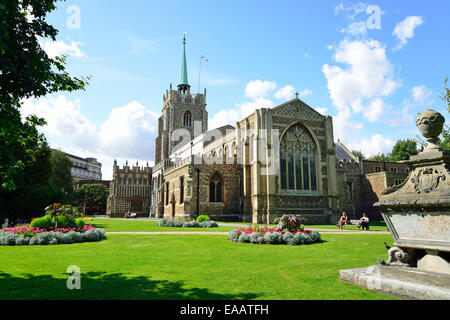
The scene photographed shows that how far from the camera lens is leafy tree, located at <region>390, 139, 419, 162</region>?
62.4 m

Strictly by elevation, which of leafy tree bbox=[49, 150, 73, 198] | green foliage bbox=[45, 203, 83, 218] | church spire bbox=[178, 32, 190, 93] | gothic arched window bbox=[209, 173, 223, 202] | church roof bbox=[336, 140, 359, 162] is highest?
church spire bbox=[178, 32, 190, 93]

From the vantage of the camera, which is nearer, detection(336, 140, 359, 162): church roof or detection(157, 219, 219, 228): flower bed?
detection(157, 219, 219, 228): flower bed

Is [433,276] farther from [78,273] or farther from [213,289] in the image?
[78,273]

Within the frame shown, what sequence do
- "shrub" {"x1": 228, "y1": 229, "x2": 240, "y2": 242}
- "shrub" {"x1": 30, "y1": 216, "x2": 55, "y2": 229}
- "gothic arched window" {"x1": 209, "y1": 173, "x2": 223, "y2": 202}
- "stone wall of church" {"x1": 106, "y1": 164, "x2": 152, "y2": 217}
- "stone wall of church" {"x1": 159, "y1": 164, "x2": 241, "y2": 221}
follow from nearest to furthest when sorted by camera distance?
"shrub" {"x1": 228, "y1": 229, "x2": 240, "y2": 242} < "shrub" {"x1": 30, "y1": 216, "x2": 55, "y2": 229} < "stone wall of church" {"x1": 159, "y1": 164, "x2": 241, "y2": 221} < "gothic arched window" {"x1": 209, "y1": 173, "x2": 223, "y2": 202} < "stone wall of church" {"x1": 106, "y1": 164, "x2": 152, "y2": 217}

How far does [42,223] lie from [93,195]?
7076cm

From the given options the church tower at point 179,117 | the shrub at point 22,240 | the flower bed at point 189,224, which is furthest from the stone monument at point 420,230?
the church tower at point 179,117

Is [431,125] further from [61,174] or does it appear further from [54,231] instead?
[61,174]

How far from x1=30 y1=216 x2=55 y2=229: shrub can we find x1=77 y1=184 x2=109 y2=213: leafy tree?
2674 inches

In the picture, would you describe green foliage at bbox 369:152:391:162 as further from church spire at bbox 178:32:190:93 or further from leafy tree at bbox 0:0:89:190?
leafy tree at bbox 0:0:89:190

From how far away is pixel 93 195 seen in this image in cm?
8194

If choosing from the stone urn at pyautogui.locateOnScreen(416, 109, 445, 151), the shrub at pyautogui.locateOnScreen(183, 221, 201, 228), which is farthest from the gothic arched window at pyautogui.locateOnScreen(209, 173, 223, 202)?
the stone urn at pyautogui.locateOnScreen(416, 109, 445, 151)

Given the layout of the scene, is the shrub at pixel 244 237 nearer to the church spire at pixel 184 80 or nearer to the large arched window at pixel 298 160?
the large arched window at pixel 298 160

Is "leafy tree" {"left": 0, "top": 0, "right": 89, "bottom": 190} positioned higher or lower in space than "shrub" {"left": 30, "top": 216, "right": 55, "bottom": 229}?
higher
